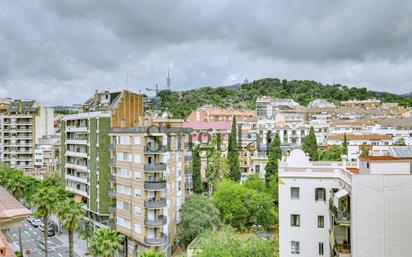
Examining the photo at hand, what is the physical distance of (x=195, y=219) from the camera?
46125 mm

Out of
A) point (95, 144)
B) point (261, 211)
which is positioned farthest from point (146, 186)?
point (261, 211)

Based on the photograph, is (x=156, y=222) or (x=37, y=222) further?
(x=37, y=222)

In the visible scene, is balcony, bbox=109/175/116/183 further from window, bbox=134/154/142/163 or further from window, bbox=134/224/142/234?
window, bbox=134/224/142/234

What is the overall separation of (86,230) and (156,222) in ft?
42.1

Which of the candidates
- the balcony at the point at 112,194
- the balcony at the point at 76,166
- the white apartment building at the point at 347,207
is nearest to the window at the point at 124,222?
the balcony at the point at 112,194

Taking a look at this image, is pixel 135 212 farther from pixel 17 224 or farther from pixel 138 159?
pixel 17 224

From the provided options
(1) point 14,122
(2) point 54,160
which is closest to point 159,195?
(2) point 54,160

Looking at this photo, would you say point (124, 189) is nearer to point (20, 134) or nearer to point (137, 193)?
point (137, 193)

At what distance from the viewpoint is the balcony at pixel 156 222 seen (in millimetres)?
41906

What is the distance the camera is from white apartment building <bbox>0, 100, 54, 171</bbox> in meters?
98.5

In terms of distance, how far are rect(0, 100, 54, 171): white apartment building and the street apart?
40.3 metres

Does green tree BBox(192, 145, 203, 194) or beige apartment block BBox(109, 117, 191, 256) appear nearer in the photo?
beige apartment block BBox(109, 117, 191, 256)

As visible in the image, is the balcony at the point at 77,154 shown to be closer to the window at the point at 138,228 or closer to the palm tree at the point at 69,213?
the window at the point at 138,228

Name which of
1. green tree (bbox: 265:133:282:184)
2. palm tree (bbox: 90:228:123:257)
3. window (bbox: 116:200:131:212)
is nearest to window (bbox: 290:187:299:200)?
palm tree (bbox: 90:228:123:257)
